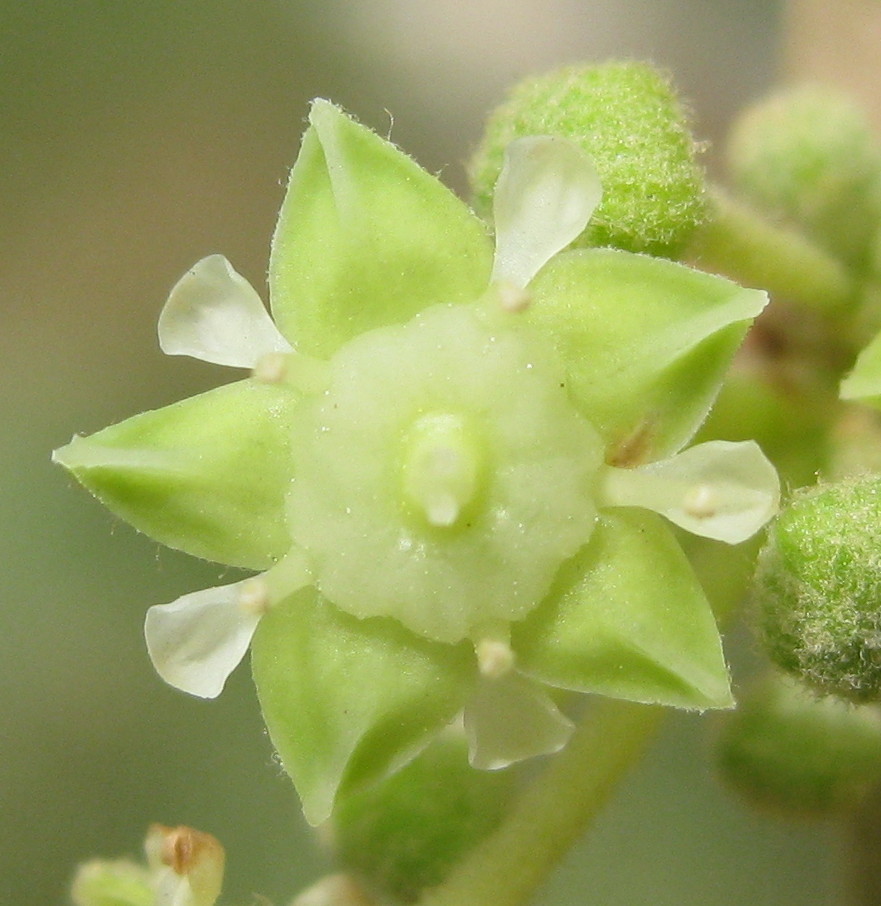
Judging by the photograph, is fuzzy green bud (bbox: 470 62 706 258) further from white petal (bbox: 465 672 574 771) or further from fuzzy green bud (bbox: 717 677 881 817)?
fuzzy green bud (bbox: 717 677 881 817)

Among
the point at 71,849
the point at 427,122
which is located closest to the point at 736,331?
the point at 71,849

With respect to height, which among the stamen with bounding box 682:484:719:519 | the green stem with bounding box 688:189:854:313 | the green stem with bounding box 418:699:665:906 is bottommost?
the green stem with bounding box 418:699:665:906

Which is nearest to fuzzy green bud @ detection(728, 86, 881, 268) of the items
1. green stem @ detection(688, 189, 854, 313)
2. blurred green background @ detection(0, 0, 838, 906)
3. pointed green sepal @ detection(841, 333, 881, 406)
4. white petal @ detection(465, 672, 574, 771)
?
green stem @ detection(688, 189, 854, 313)

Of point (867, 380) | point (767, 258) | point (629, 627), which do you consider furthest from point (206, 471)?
point (767, 258)

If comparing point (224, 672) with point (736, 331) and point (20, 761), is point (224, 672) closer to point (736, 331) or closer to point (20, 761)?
point (736, 331)

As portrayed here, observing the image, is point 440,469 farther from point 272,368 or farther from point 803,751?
point 803,751
